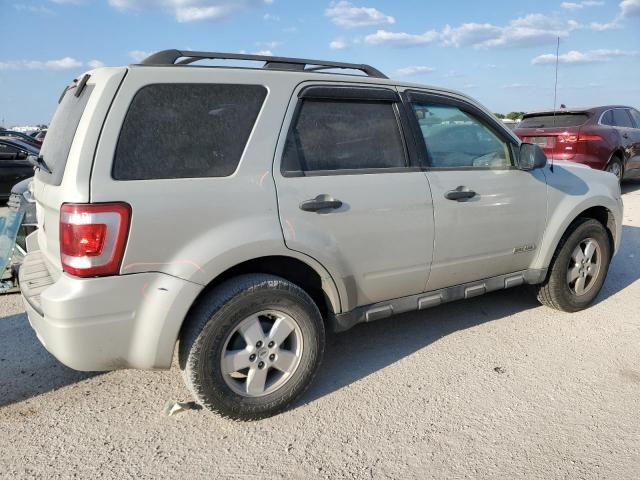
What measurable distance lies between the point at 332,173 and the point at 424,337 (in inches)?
64.2

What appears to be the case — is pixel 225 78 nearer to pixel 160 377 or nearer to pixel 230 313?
pixel 230 313

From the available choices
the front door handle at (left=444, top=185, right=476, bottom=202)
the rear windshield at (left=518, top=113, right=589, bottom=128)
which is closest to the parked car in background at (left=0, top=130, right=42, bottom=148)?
the rear windshield at (left=518, top=113, right=589, bottom=128)

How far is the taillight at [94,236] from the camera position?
2359 mm

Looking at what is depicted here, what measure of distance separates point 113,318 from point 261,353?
30.8 inches

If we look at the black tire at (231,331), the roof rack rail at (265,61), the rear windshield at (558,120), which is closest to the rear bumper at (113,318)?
the black tire at (231,331)

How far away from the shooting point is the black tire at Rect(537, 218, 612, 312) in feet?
13.9

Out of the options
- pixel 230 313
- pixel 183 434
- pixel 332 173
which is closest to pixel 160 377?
pixel 183 434

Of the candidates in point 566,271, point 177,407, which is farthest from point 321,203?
point 566,271

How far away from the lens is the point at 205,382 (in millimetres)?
2688

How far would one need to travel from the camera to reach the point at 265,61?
3092mm

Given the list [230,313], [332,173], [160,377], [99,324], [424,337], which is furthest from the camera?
[424,337]

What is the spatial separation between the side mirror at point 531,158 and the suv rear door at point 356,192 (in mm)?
945

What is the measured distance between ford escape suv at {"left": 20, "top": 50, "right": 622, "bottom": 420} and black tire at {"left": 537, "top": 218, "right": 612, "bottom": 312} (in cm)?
70

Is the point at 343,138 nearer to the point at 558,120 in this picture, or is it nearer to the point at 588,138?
the point at 588,138
